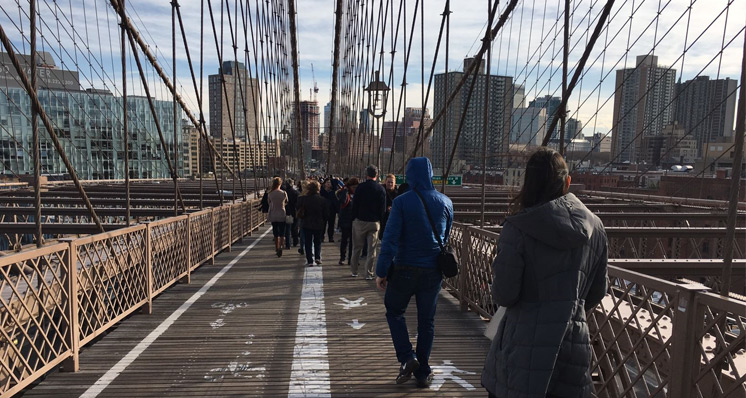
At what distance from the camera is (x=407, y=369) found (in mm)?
3326

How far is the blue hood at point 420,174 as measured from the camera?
3.29 m

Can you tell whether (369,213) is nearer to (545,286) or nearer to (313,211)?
(313,211)

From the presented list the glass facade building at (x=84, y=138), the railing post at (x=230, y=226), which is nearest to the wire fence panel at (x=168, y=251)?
the railing post at (x=230, y=226)

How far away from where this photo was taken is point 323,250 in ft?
33.0

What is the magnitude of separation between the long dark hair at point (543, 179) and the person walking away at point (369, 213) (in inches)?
176

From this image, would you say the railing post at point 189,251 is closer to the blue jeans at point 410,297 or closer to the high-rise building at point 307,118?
the blue jeans at point 410,297

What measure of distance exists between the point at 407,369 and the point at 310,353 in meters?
1.07

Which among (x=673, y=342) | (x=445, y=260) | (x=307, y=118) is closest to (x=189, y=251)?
(x=445, y=260)

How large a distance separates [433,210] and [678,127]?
15981 mm

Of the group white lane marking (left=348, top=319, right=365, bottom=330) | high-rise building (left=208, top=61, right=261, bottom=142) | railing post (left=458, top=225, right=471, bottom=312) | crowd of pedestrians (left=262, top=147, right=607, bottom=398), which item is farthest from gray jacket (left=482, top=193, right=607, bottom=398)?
high-rise building (left=208, top=61, right=261, bottom=142)

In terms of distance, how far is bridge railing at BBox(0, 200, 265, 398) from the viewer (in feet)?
10.0

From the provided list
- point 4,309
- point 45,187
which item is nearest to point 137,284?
→ point 4,309

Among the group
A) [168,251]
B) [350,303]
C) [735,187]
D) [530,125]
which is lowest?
[350,303]

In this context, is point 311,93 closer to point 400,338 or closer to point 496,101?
point 496,101
